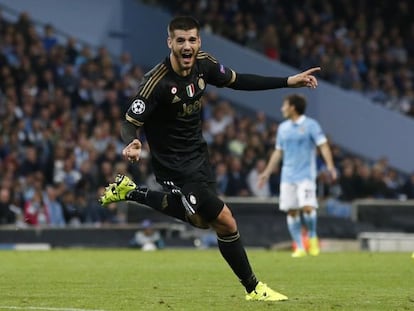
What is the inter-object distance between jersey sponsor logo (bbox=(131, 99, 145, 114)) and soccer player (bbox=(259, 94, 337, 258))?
906 centimetres

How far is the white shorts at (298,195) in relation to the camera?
19344 mm

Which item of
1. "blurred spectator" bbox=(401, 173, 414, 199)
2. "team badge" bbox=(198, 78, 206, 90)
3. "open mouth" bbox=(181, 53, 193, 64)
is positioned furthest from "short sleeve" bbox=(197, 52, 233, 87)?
"blurred spectator" bbox=(401, 173, 414, 199)

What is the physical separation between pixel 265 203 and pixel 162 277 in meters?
11.9

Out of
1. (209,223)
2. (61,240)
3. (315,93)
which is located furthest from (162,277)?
(315,93)

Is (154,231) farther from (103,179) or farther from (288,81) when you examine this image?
(288,81)

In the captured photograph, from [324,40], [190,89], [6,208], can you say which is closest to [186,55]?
[190,89]

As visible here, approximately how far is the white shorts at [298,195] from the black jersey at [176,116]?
28.5ft

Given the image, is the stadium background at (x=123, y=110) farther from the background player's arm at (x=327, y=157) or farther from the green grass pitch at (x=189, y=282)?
the green grass pitch at (x=189, y=282)

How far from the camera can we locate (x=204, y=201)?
1041 centimetres

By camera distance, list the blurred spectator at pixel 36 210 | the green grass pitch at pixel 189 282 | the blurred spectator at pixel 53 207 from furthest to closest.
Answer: the blurred spectator at pixel 53 207 → the blurred spectator at pixel 36 210 → the green grass pitch at pixel 189 282

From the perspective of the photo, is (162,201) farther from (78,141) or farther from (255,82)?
(78,141)

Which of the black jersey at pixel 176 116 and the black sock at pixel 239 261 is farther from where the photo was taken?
the black sock at pixel 239 261

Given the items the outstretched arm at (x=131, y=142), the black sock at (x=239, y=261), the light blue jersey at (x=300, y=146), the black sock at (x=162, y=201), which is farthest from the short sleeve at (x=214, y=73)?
the light blue jersey at (x=300, y=146)

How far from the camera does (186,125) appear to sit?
34.8ft
